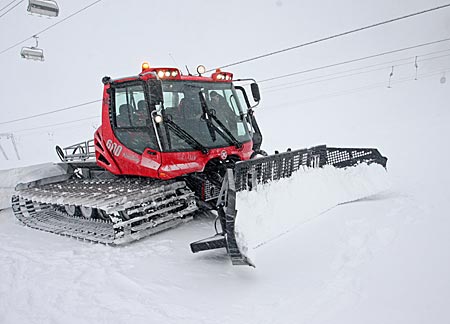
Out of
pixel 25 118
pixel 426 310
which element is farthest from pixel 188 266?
pixel 25 118

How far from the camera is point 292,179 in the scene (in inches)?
169

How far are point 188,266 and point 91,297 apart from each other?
38.6 inches

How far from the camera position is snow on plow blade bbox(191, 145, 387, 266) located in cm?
329

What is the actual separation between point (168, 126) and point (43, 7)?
25.1 feet

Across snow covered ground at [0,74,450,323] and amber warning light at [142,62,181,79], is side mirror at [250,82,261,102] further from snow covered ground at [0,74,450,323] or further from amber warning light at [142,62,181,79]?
snow covered ground at [0,74,450,323]

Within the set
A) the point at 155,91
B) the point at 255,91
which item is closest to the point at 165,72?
the point at 155,91

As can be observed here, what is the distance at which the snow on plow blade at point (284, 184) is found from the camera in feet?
10.8

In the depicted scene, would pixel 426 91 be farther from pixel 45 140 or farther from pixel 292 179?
pixel 45 140

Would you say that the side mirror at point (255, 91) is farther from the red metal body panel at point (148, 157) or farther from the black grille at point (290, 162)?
the black grille at point (290, 162)

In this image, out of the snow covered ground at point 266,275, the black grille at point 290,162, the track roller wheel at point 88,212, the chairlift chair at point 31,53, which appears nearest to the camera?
the snow covered ground at point 266,275

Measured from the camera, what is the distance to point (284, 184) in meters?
4.13

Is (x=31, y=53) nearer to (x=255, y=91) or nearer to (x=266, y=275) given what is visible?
(x=255, y=91)

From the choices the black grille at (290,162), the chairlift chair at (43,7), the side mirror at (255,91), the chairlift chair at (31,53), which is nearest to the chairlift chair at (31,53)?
the chairlift chair at (31,53)

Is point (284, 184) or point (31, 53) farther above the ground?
point (31, 53)
